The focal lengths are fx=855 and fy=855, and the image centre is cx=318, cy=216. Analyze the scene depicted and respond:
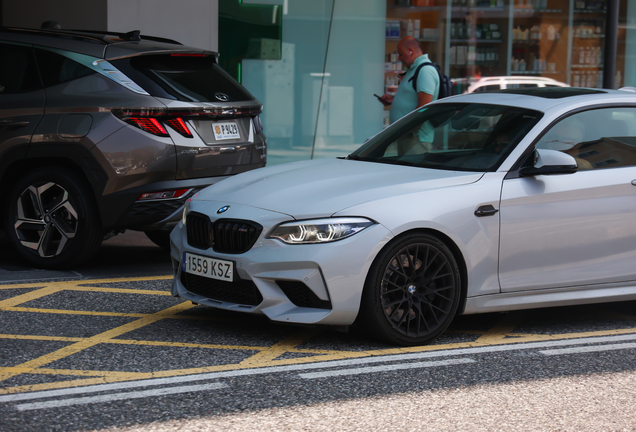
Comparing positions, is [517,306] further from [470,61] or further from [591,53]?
[591,53]

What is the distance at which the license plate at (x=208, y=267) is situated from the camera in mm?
4801

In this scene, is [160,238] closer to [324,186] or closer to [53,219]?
[53,219]

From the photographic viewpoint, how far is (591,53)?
1446cm

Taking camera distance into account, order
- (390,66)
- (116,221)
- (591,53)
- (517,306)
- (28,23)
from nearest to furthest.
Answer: (517,306) → (116,221) → (28,23) → (390,66) → (591,53)

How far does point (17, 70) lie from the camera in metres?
6.89

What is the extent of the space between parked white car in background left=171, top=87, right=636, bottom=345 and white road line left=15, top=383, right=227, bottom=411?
2.35ft

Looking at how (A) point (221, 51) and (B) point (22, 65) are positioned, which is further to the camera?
(A) point (221, 51)

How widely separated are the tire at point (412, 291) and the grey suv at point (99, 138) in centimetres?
228

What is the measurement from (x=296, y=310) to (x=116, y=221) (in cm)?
239

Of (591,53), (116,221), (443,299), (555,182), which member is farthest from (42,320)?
(591,53)

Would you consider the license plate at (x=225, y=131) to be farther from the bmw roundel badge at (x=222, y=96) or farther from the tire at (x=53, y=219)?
the tire at (x=53, y=219)

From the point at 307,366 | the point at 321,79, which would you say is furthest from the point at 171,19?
the point at 307,366

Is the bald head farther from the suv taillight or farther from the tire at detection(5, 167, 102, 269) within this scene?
the tire at detection(5, 167, 102, 269)

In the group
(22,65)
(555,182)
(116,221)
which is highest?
(22,65)
